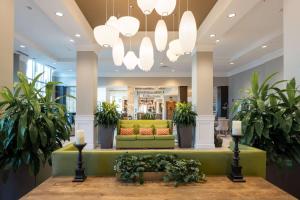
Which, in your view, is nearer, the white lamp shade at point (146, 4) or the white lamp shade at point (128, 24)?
the white lamp shade at point (146, 4)

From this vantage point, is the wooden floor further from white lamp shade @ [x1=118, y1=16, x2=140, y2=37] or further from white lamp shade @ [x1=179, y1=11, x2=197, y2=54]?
white lamp shade @ [x1=118, y1=16, x2=140, y2=37]

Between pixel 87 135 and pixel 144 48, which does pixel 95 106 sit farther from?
pixel 144 48

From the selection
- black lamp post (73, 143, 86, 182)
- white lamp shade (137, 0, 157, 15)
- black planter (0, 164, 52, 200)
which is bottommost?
black planter (0, 164, 52, 200)

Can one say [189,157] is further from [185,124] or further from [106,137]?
[106,137]

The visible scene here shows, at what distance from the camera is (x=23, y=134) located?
7.59 ft

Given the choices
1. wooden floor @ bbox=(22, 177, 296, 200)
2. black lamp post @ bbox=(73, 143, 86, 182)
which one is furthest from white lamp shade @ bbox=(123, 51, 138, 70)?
wooden floor @ bbox=(22, 177, 296, 200)

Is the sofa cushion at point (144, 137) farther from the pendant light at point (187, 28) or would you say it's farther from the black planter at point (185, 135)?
the pendant light at point (187, 28)

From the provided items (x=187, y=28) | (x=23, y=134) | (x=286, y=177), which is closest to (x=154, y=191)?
(x=23, y=134)

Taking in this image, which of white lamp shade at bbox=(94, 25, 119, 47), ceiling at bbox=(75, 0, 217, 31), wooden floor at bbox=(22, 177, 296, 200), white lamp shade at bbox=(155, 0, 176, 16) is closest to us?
wooden floor at bbox=(22, 177, 296, 200)

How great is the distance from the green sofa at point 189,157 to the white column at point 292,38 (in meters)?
1.27

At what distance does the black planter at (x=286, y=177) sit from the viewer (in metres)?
2.65

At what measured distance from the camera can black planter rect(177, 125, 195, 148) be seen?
24.1 feet

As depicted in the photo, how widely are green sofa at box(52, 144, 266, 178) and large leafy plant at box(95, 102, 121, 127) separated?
503 cm

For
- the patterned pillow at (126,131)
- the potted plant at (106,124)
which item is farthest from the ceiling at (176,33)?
the patterned pillow at (126,131)
